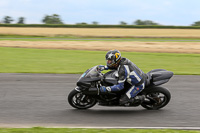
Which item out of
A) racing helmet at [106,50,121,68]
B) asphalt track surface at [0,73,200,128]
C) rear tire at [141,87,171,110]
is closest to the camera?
asphalt track surface at [0,73,200,128]

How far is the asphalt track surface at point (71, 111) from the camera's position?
7086mm

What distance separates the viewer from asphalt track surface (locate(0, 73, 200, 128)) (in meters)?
7.09

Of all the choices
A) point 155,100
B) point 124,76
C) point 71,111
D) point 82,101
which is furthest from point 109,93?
point 155,100

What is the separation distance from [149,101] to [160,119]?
32.4 inches

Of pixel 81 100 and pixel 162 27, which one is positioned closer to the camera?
pixel 81 100

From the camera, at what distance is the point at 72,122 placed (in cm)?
715

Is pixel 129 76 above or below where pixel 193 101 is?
above

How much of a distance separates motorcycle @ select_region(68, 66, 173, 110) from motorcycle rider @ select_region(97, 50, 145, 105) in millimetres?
103

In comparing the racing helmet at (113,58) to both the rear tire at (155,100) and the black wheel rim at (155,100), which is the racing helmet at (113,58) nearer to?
the rear tire at (155,100)

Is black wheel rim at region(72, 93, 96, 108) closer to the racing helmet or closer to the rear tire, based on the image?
the racing helmet

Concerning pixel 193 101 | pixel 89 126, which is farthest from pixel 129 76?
pixel 193 101

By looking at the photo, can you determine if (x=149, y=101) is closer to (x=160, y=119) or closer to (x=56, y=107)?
(x=160, y=119)

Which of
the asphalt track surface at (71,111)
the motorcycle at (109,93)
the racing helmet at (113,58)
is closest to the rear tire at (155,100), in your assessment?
the motorcycle at (109,93)

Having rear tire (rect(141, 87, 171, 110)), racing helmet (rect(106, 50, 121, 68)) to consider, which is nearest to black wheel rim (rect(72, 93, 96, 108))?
racing helmet (rect(106, 50, 121, 68))
